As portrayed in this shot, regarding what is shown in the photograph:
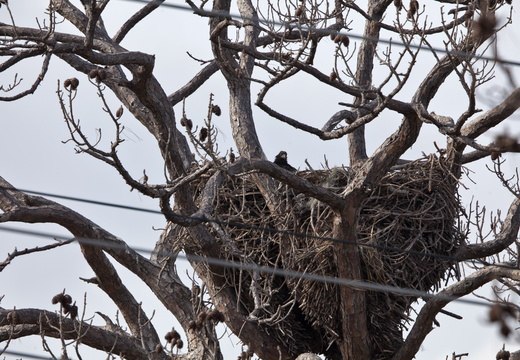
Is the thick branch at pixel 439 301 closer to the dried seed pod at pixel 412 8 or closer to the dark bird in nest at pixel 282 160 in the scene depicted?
the dried seed pod at pixel 412 8

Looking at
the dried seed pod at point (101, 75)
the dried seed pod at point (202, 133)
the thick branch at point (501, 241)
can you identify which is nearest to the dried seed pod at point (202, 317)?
the dried seed pod at point (202, 133)

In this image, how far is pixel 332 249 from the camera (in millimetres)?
7527

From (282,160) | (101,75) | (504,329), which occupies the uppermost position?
(282,160)

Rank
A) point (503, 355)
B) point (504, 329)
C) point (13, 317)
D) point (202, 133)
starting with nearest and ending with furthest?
point (504, 329) < point (503, 355) < point (202, 133) < point (13, 317)

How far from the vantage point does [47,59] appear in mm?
7117

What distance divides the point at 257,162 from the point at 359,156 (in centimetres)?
324

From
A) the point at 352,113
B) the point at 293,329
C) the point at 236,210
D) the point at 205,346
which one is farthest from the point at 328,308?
the point at 352,113

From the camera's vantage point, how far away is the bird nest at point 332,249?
25.1ft

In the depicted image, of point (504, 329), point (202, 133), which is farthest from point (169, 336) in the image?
point (504, 329)

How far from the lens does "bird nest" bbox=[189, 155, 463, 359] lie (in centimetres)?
765

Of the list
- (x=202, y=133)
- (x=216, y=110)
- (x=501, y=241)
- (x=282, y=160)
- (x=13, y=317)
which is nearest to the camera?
(x=202, y=133)

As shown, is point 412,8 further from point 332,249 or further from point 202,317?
point 202,317

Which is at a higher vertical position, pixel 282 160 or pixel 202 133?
pixel 282 160

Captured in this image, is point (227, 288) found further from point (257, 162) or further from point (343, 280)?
point (257, 162)
